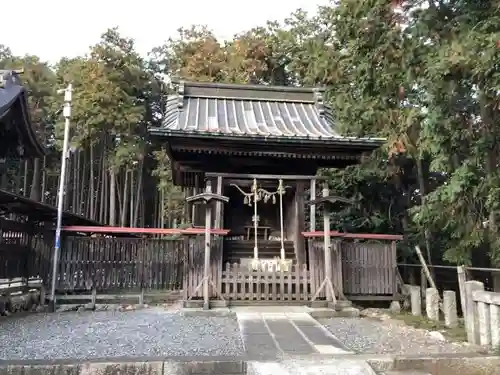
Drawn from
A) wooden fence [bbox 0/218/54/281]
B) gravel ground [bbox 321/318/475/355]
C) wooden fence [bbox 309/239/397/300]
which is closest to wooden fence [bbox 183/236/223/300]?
gravel ground [bbox 321/318/475/355]

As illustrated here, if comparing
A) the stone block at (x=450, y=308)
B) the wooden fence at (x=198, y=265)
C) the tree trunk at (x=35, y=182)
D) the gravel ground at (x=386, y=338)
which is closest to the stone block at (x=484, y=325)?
the gravel ground at (x=386, y=338)

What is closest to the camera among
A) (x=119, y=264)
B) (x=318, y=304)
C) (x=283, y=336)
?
(x=283, y=336)

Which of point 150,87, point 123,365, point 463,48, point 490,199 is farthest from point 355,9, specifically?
point 150,87

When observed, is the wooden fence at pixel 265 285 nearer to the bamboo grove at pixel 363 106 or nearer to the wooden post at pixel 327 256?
the wooden post at pixel 327 256

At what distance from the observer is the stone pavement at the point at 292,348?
13.7 feet

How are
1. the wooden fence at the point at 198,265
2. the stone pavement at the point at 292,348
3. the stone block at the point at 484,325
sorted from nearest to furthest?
the stone pavement at the point at 292,348 → the stone block at the point at 484,325 → the wooden fence at the point at 198,265

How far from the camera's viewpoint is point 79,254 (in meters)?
8.35

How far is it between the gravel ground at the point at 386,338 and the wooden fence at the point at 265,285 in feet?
3.71

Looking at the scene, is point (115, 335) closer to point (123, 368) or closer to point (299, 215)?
point (123, 368)

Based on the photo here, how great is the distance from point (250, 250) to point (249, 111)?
11.2 ft

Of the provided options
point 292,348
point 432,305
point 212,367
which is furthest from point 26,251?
point 432,305

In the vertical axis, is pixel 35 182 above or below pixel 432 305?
above

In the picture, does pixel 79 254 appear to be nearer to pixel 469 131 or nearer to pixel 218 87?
pixel 218 87

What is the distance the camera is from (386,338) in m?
5.64
